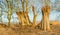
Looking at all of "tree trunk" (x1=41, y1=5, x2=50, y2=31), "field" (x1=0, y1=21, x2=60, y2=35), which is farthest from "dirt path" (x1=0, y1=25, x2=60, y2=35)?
"tree trunk" (x1=41, y1=5, x2=50, y2=31)

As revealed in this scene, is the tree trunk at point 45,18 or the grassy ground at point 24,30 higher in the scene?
the tree trunk at point 45,18

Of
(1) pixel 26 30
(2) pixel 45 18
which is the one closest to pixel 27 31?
(1) pixel 26 30

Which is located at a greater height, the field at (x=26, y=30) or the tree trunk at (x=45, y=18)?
the tree trunk at (x=45, y=18)

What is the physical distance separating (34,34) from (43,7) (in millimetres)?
801

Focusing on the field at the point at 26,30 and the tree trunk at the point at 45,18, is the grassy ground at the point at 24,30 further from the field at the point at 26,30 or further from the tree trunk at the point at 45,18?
the tree trunk at the point at 45,18

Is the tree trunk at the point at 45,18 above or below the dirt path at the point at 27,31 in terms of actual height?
above

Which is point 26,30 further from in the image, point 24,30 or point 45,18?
point 45,18

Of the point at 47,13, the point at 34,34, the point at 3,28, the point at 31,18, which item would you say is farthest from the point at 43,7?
the point at 3,28

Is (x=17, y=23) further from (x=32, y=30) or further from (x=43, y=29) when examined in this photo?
(x=43, y=29)

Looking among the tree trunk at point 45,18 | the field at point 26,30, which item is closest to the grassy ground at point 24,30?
the field at point 26,30

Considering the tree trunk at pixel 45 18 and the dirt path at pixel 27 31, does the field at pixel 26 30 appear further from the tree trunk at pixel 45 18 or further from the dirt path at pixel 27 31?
the tree trunk at pixel 45 18

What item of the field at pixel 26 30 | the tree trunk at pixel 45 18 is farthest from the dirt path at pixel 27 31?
the tree trunk at pixel 45 18

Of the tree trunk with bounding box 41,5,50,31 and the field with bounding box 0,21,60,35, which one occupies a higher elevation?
the tree trunk with bounding box 41,5,50,31

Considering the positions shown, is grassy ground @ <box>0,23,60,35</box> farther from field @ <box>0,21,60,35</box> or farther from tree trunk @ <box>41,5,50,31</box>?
tree trunk @ <box>41,5,50,31</box>
